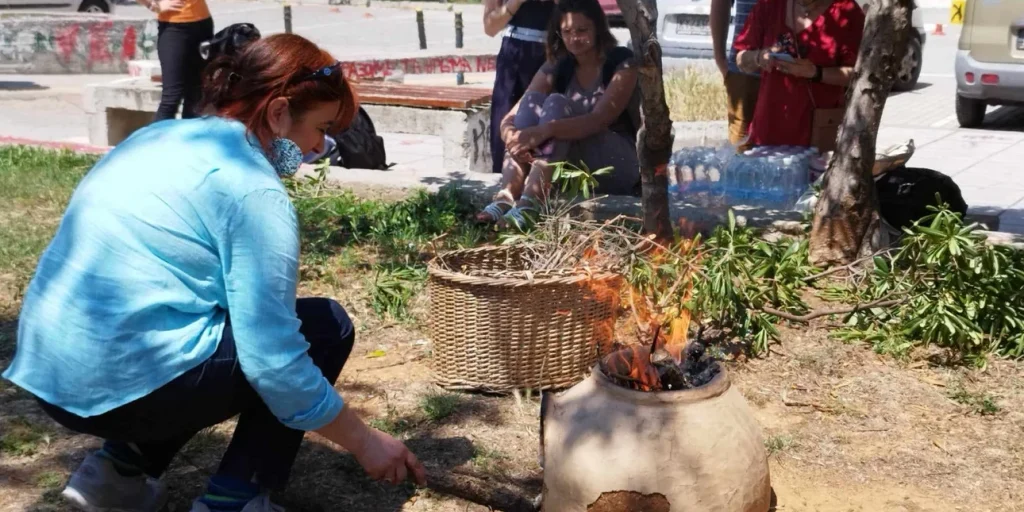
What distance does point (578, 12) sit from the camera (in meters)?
5.66

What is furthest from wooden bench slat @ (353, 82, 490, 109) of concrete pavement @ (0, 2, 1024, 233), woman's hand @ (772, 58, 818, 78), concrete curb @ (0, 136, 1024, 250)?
woman's hand @ (772, 58, 818, 78)

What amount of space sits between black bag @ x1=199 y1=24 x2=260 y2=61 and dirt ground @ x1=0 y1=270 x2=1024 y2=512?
132 cm

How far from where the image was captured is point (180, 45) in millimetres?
7086

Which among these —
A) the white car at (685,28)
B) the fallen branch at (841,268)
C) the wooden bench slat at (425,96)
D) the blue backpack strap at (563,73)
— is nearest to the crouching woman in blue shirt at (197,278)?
the fallen branch at (841,268)

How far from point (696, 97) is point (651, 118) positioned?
5332mm

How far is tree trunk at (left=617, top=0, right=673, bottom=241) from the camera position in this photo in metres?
4.43

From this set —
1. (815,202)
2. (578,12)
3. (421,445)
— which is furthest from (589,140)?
(421,445)

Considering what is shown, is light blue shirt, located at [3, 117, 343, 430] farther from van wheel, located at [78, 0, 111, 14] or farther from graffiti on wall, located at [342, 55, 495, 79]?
van wheel, located at [78, 0, 111, 14]

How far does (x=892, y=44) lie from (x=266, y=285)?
3.30 m

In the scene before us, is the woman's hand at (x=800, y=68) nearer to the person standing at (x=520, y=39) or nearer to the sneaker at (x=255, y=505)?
the person standing at (x=520, y=39)

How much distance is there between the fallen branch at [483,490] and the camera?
3188 millimetres

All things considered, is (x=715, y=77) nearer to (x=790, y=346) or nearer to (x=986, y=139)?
(x=986, y=139)

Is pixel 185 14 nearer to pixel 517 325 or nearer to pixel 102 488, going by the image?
pixel 517 325

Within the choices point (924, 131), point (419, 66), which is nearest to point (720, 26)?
point (924, 131)
